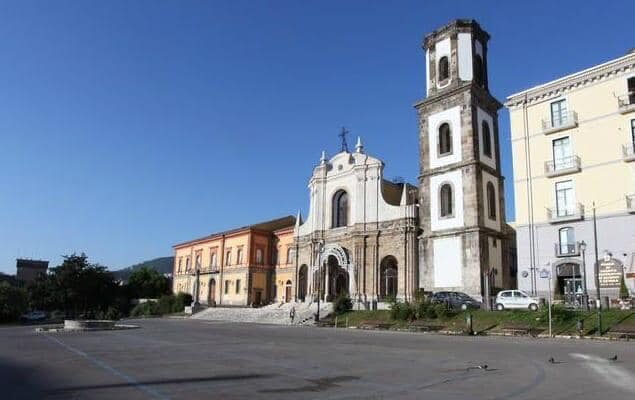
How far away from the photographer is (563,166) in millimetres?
33438

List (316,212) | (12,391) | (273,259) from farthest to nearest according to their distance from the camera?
(273,259) < (316,212) < (12,391)

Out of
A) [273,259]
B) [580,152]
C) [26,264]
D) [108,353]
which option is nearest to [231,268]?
[273,259]

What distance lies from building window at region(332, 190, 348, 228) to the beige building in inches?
669

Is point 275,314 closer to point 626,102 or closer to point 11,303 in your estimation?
point 11,303

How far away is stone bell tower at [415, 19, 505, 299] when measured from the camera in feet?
119

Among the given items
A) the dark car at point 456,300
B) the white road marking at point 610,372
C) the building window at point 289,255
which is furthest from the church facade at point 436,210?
the white road marking at point 610,372

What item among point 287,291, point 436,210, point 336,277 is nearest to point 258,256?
point 287,291

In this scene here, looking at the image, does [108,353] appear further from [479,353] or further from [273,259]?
[273,259]

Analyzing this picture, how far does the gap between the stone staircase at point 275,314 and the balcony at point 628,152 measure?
2269 cm

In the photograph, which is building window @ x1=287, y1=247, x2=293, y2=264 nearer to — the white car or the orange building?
the orange building

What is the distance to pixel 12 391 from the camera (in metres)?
8.40

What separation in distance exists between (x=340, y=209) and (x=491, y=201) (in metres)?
15.1

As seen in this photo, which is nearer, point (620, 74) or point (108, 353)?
point (108, 353)

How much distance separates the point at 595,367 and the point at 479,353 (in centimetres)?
372
